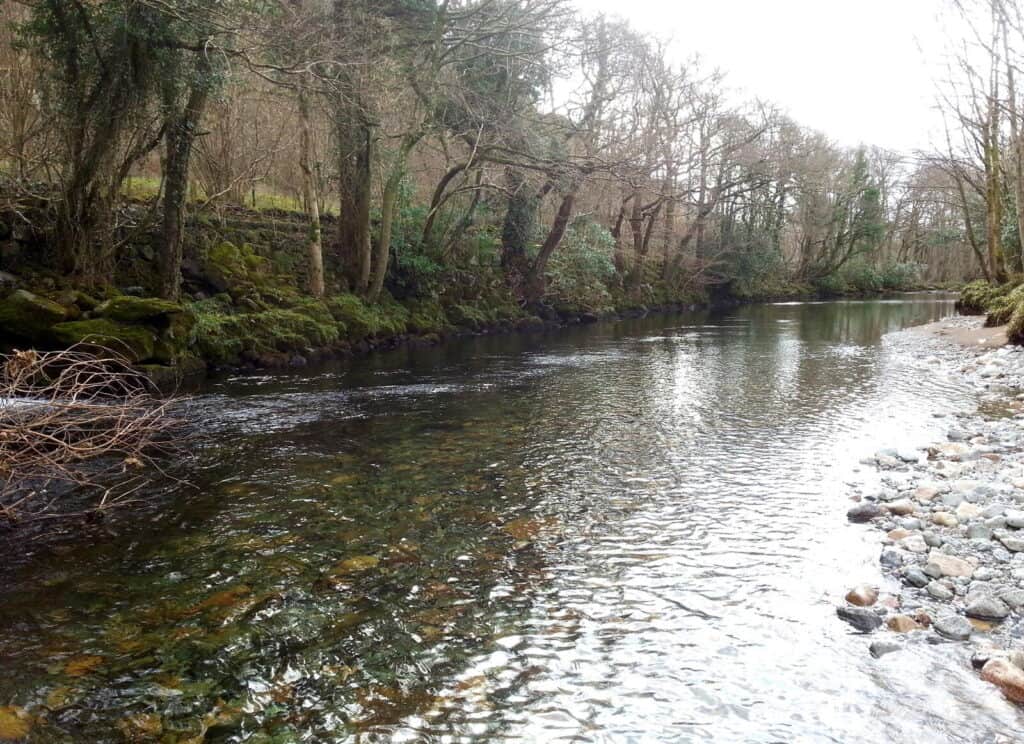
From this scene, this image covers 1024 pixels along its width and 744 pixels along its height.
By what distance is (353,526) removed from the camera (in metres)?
5.89

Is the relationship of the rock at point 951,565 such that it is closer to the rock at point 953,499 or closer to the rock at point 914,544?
the rock at point 914,544

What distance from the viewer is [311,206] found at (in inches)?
717

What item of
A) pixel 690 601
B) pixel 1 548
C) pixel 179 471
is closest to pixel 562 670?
pixel 690 601

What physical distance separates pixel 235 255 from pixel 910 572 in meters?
16.7

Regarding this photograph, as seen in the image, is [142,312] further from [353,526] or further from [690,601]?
[690,601]

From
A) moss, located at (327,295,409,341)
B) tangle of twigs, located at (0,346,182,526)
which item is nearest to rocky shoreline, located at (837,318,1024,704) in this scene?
tangle of twigs, located at (0,346,182,526)

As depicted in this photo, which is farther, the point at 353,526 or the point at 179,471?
the point at 179,471

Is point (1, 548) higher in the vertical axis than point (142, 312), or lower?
lower

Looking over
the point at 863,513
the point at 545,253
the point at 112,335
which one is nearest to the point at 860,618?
the point at 863,513

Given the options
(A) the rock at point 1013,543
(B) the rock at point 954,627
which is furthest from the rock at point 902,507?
(B) the rock at point 954,627

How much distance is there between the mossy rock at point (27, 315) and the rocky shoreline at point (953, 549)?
37.0 feet

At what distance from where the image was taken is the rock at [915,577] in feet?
14.8

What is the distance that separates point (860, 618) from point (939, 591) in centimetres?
62

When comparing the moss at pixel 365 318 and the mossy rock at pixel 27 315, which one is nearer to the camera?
the mossy rock at pixel 27 315
